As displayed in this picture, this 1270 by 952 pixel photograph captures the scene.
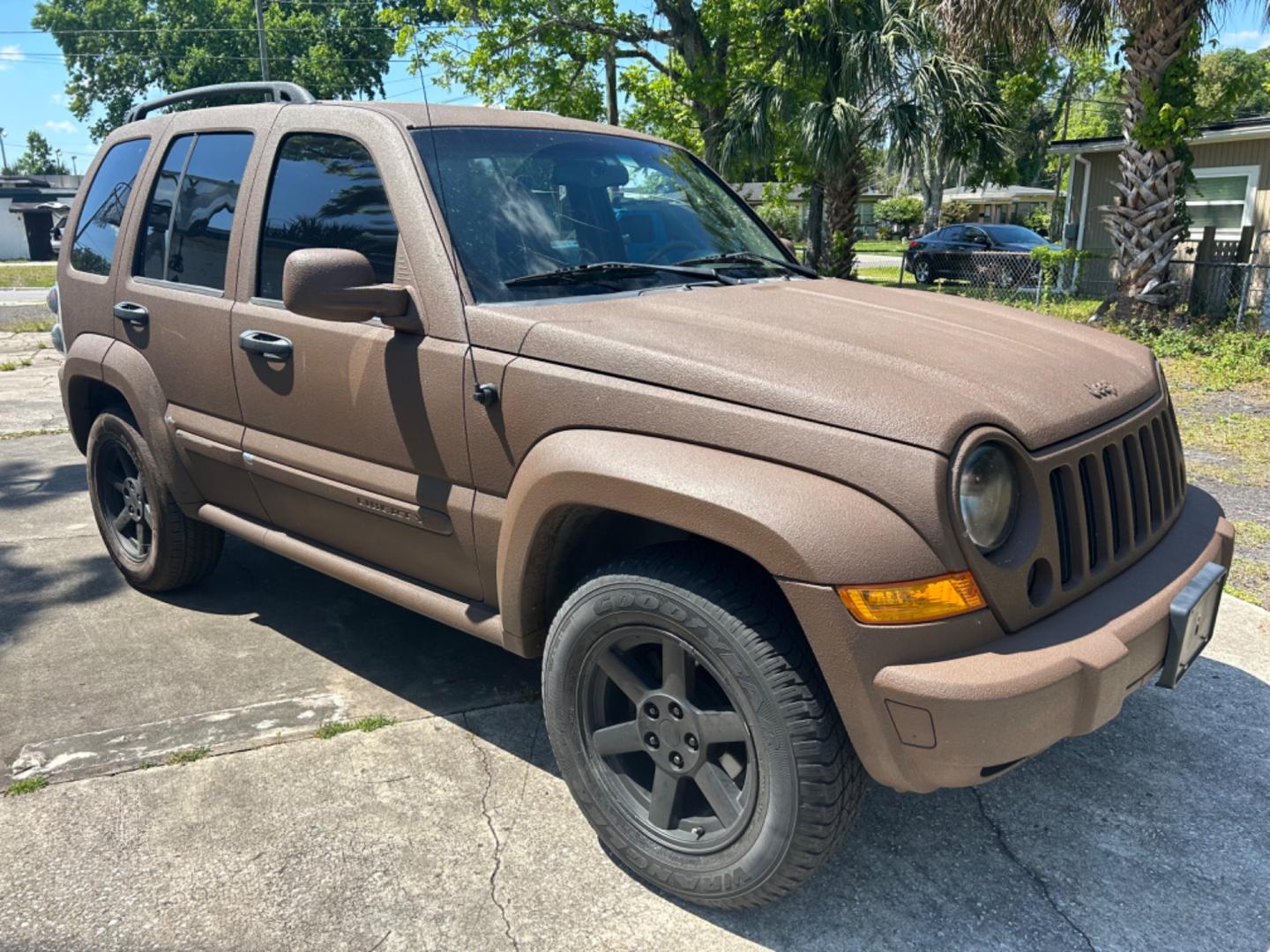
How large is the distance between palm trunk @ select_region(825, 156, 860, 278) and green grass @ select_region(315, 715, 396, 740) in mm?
15307

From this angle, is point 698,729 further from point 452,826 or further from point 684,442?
point 452,826

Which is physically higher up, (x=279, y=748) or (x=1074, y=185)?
(x=1074, y=185)

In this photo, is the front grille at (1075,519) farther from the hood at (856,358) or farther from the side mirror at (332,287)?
the side mirror at (332,287)

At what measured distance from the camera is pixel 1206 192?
17609 mm

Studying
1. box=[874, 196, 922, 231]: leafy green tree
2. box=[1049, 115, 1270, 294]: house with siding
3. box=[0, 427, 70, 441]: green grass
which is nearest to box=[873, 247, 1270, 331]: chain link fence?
box=[1049, 115, 1270, 294]: house with siding

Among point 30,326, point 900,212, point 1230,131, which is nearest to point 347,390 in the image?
point 30,326

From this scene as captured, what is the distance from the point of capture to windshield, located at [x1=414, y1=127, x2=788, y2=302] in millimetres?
3004

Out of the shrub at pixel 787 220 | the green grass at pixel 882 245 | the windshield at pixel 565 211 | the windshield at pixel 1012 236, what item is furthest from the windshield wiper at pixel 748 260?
the green grass at pixel 882 245

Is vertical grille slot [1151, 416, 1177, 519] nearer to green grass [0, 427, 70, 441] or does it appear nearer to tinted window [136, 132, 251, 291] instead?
tinted window [136, 132, 251, 291]

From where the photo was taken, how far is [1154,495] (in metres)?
2.81

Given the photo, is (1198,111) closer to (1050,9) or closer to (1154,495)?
(1050,9)

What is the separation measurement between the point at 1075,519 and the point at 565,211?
1.83 m

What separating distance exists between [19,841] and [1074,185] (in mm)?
21530

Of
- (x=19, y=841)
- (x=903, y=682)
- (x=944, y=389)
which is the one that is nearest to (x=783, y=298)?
(x=944, y=389)
